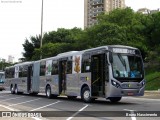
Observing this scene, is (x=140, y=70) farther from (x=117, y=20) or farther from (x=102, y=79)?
(x=117, y=20)

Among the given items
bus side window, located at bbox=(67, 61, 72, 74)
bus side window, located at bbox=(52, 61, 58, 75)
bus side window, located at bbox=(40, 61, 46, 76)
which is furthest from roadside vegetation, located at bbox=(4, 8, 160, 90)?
bus side window, located at bbox=(67, 61, 72, 74)

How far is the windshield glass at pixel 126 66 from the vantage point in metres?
19.7

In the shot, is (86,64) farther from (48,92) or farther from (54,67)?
(48,92)

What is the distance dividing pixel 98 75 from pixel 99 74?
11 centimetres

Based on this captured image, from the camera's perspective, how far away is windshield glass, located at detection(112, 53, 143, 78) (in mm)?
19656

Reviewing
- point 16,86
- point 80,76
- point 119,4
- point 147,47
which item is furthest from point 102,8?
point 80,76

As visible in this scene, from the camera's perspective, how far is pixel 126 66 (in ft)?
65.5

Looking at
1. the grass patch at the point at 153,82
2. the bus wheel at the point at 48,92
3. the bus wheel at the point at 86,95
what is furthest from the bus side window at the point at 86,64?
the grass patch at the point at 153,82

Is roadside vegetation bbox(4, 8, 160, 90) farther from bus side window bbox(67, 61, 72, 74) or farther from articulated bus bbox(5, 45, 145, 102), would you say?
bus side window bbox(67, 61, 72, 74)

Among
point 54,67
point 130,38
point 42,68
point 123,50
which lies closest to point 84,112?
point 123,50

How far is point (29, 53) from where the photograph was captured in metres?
78.1

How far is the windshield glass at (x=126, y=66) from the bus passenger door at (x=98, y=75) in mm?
884

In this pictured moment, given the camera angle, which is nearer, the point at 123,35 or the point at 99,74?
the point at 99,74

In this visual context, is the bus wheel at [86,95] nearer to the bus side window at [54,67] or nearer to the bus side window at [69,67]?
the bus side window at [69,67]
